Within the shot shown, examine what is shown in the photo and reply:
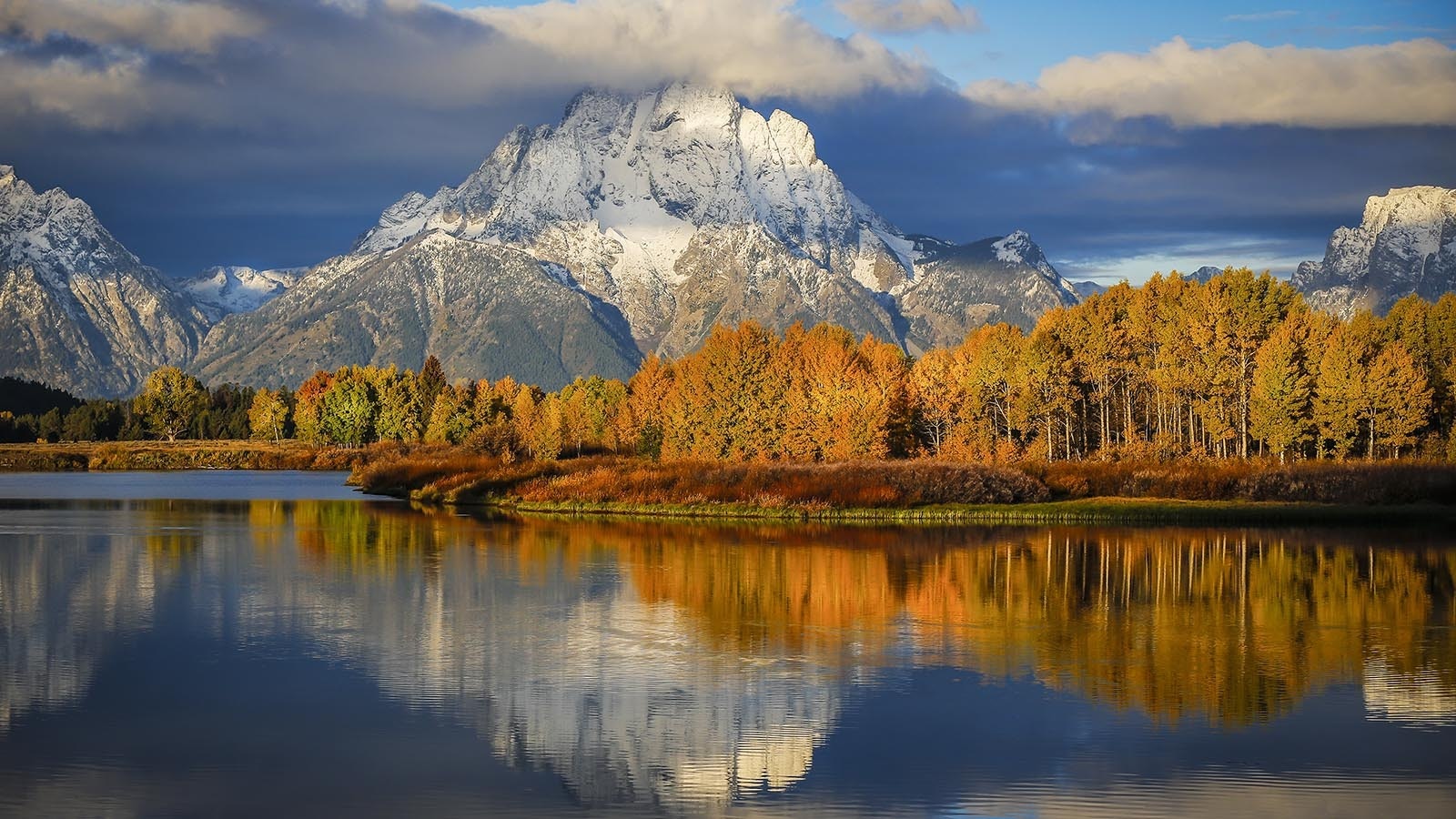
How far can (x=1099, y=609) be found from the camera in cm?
4000

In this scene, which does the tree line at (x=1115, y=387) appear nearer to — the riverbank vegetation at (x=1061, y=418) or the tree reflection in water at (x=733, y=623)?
the riverbank vegetation at (x=1061, y=418)

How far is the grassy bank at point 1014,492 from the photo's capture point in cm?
7700

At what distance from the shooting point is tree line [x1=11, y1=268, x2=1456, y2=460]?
10138 cm

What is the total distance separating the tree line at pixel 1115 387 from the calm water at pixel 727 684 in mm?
49033

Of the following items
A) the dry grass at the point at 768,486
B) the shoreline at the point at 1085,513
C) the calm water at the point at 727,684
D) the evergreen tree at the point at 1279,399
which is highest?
the evergreen tree at the point at 1279,399

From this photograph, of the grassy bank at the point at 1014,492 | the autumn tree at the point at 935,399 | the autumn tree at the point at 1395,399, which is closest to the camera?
the grassy bank at the point at 1014,492

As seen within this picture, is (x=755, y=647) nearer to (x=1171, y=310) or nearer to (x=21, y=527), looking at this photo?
(x=21, y=527)

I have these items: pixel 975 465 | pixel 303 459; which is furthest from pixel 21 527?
pixel 303 459

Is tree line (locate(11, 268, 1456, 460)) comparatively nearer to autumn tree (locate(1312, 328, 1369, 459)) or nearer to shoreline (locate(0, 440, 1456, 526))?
autumn tree (locate(1312, 328, 1369, 459))

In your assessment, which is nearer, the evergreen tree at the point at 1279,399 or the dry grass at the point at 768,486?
the dry grass at the point at 768,486

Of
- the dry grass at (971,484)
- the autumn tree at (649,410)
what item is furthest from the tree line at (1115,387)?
the dry grass at (971,484)

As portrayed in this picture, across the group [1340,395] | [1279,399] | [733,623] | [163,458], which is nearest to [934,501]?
[1279,399]

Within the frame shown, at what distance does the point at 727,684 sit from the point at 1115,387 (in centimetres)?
10903

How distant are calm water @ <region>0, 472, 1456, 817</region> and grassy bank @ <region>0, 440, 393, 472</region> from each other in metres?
127
